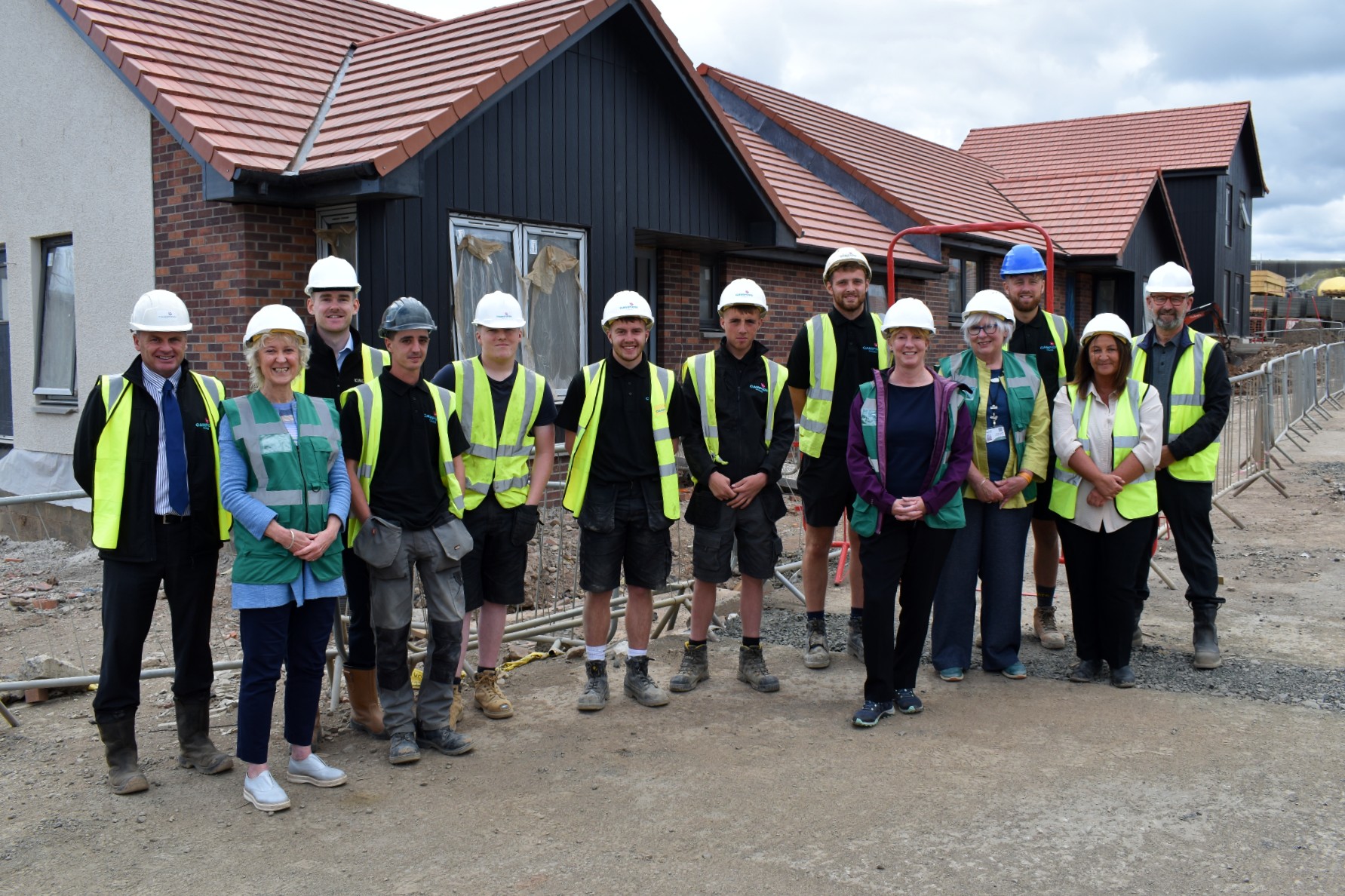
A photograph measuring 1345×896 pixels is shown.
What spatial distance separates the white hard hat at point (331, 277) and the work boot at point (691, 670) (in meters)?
2.52

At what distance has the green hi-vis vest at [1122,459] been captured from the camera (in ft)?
19.1

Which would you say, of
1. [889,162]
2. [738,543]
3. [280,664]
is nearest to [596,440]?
[738,543]

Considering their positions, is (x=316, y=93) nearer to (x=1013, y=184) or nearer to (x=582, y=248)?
(x=582, y=248)

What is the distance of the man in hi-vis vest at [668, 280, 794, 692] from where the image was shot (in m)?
5.72

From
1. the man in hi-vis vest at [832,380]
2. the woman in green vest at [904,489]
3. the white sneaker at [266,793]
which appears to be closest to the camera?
the white sneaker at [266,793]

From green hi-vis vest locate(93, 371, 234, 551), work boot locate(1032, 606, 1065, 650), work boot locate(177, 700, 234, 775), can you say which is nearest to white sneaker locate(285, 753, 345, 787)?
work boot locate(177, 700, 234, 775)

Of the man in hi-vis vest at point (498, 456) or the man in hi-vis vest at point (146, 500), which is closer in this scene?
the man in hi-vis vest at point (146, 500)

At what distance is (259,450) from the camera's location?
4457mm

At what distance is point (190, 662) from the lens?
478 centimetres

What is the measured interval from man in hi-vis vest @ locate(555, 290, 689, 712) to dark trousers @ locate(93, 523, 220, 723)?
1.73 meters

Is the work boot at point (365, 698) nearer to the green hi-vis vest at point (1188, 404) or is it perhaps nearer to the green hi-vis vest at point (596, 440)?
the green hi-vis vest at point (596, 440)

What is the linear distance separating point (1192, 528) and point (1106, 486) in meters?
0.79

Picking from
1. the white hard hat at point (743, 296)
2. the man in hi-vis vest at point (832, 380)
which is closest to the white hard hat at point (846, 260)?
the man in hi-vis vest at point (832, 380)

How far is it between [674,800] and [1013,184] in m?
23.7
